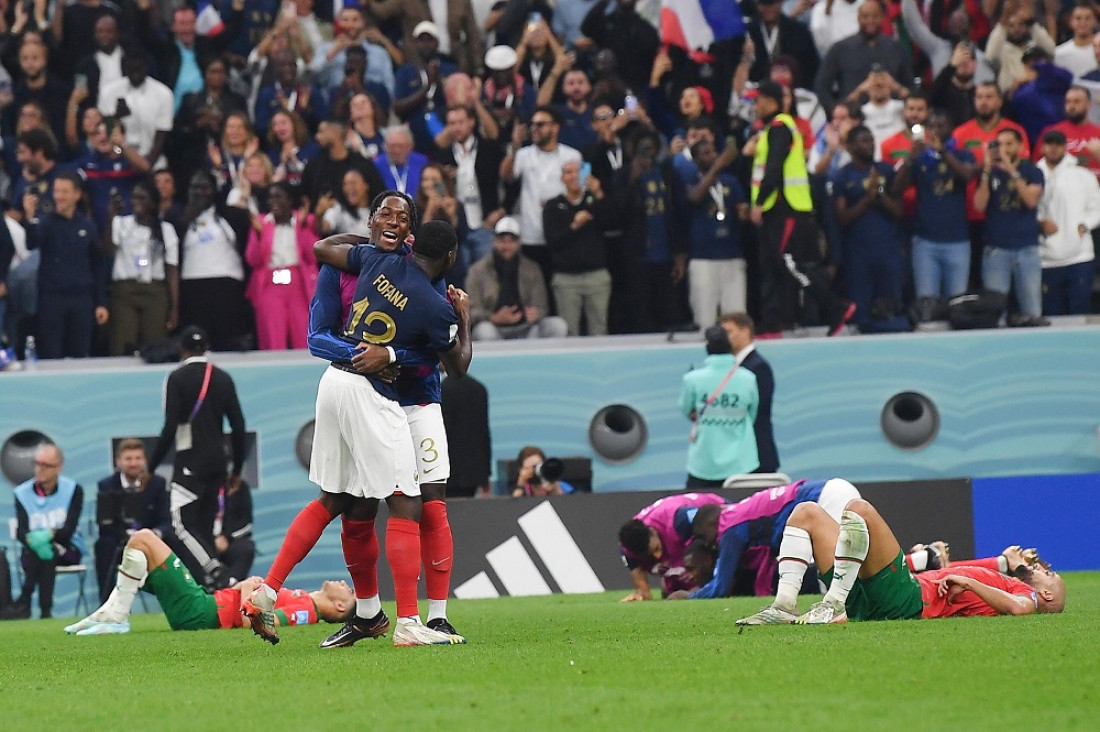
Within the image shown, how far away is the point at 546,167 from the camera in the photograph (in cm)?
1831

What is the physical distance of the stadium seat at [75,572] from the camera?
16641mm

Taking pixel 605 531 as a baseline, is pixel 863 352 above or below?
above

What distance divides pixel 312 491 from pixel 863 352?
5993 millimetres

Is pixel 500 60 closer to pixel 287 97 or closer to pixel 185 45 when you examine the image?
pixel 287 97

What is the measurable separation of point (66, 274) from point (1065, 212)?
1037cm

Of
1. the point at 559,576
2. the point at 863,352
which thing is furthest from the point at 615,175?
the point at 559,576

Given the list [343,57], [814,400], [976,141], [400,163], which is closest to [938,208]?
[976,141]

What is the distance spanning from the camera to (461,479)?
17203 millimetres

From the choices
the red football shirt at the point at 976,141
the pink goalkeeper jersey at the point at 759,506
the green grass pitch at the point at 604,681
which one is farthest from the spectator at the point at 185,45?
the green grass pitch at the point at 604,681

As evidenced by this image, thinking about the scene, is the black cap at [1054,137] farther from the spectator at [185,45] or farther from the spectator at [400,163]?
the spectator at [185,45]

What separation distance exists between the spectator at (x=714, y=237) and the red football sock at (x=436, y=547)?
9.15 m

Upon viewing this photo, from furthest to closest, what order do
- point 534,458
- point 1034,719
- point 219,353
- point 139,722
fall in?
point 219,353 → point 534,458 → point 139,722 → point 1034,719

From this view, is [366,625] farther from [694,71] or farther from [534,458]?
[694,71]

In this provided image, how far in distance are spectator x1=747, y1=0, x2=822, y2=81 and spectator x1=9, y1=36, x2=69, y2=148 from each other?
25.2ft
